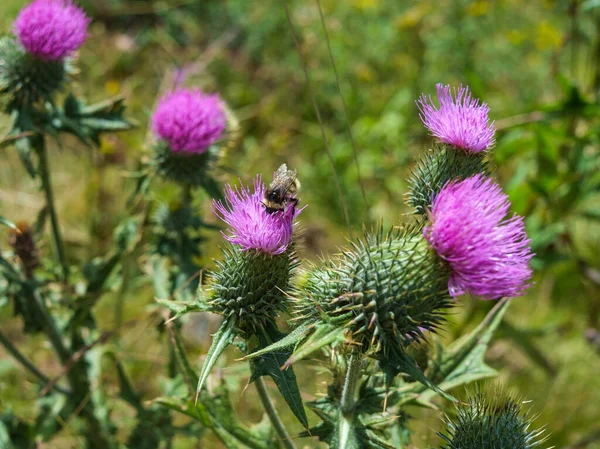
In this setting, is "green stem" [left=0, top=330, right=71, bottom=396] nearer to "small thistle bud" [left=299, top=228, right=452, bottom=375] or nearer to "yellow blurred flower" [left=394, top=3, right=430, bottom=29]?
"small thistle bud" [left=299, top=228, right=452, bottom=375]

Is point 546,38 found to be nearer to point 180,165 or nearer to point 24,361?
point 180,165

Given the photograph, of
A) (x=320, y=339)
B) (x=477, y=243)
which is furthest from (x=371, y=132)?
(x=320, y=339)

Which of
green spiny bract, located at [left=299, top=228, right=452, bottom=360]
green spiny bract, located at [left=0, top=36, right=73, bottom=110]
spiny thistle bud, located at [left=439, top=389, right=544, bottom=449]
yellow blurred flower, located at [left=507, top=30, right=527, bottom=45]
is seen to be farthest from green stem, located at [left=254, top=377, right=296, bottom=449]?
yellow blurred flower, located at [left=507, top=30, right=527, bottom=45]

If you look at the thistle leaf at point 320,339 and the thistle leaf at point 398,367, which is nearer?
the thistle leaf at point 320,339

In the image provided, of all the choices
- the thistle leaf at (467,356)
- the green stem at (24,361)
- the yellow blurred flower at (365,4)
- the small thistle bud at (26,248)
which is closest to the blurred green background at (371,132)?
the yellow blurred flower at (365,4)

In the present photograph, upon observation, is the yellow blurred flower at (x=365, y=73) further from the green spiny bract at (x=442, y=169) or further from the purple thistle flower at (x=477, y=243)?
the purple thistle flower at (x=477, y=243)

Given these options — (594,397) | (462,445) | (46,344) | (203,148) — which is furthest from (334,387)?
(594,397)

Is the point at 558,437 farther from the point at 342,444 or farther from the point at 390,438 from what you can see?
the point at 342,444
